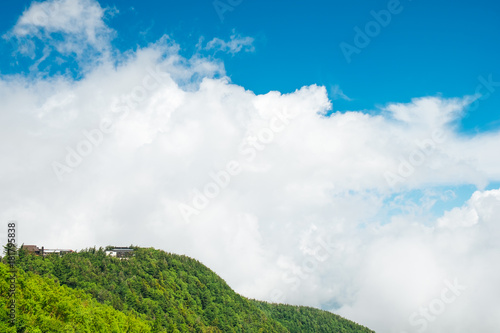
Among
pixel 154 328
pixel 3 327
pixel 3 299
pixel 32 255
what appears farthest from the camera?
Answer: pixel 32 255

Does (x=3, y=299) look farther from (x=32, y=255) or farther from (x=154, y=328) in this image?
(x=32, y=255)

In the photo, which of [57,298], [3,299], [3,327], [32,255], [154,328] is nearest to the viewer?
[3,327]

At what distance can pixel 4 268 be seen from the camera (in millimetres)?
91625

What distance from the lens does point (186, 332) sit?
187 m

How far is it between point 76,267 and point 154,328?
63.2 metres

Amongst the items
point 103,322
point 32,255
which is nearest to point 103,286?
point 32,255

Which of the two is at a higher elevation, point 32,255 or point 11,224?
point 32,255

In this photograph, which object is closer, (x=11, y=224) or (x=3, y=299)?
(x=11, y=224)

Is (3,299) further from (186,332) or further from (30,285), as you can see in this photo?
(186,332)

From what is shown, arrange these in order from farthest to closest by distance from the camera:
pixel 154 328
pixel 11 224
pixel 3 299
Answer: pixel 154 328 → pixel 3 299 → pixel 11 224

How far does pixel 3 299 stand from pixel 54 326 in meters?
11.9

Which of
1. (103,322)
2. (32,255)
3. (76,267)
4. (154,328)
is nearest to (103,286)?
(76,267)

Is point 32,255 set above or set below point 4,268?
above

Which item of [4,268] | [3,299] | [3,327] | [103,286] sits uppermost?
[103,286]
